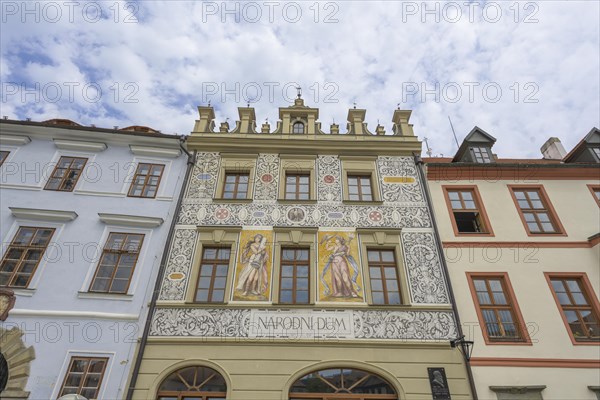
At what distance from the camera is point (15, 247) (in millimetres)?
10812

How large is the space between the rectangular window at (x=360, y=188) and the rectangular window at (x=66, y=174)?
9.25 meters

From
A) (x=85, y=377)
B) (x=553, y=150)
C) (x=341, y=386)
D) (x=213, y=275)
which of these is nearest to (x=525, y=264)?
(x=341, y=386)

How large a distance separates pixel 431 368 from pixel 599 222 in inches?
306

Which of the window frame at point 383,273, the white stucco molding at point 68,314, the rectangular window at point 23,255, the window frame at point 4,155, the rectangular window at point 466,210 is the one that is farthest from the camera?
the window frame at point 4,155

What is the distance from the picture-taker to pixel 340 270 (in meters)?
10.8

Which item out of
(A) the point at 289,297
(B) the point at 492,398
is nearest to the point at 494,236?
(B) the point at 492,398

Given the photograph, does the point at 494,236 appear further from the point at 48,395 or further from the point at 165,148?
the point at 48,395

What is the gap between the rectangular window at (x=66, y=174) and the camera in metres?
12.3

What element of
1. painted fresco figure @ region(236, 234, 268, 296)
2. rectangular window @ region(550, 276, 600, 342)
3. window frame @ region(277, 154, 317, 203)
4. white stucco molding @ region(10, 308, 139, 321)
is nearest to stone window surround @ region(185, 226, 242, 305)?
painted fresco figure @ region(236, 234, 268, 296)

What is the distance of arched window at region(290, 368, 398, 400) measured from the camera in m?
8.99

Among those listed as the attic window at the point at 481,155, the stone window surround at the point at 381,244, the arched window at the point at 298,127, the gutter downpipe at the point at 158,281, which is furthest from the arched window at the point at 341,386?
the attic window at the point at 481,155

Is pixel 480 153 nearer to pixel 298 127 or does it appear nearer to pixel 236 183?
pixel 298 127

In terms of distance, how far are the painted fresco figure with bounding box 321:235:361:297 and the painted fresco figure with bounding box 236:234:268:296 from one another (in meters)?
1.73

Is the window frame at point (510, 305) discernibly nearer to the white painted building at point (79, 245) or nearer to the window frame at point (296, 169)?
the window frame at point (296, 169)
